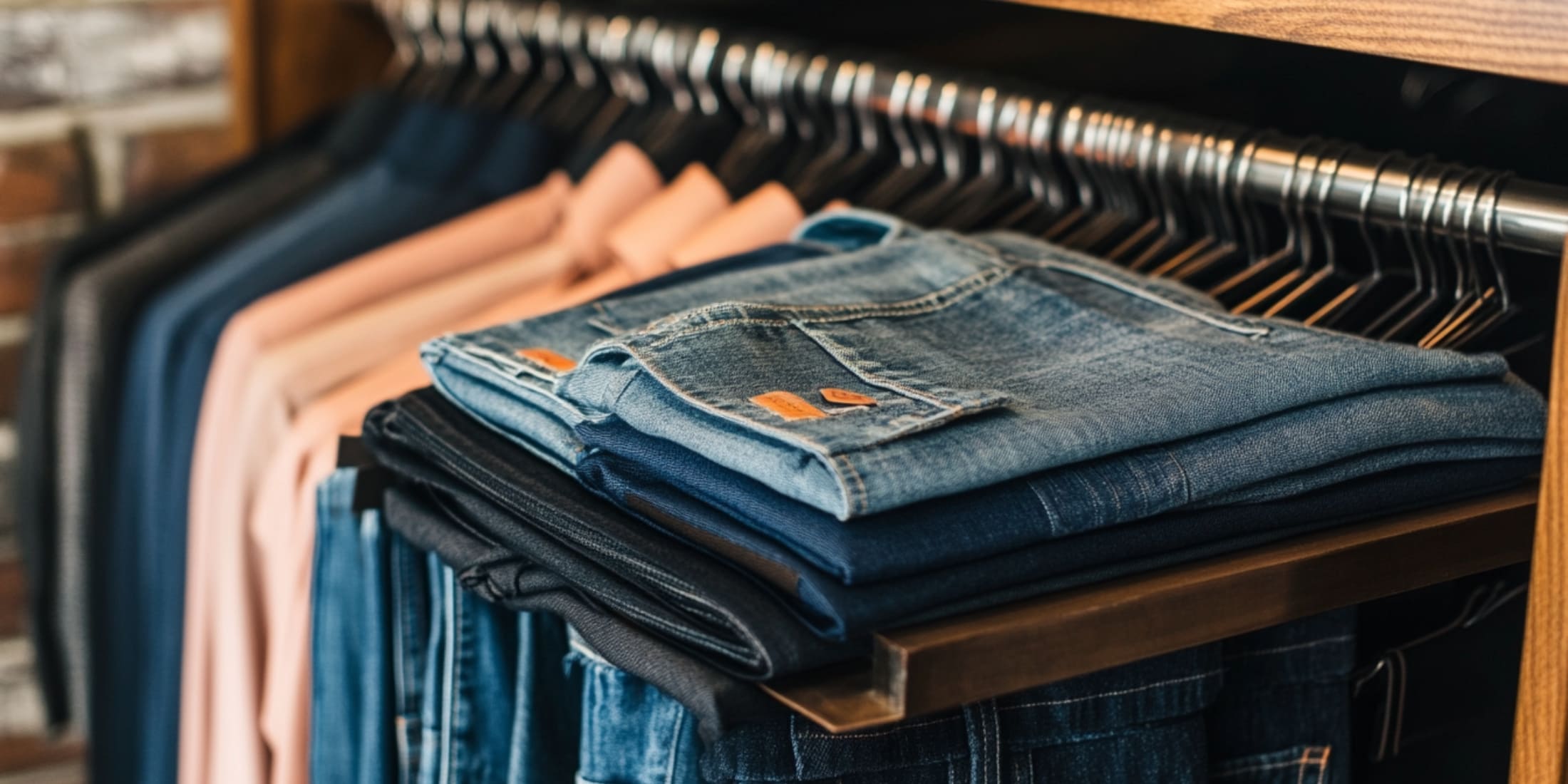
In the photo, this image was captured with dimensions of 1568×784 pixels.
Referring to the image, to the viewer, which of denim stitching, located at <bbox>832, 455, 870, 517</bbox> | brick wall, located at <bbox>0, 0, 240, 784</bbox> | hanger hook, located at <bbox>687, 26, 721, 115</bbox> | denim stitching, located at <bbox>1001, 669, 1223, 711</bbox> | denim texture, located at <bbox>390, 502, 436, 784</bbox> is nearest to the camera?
denim stitching, located at <bbox>832, 455, 870, 517</bbox>

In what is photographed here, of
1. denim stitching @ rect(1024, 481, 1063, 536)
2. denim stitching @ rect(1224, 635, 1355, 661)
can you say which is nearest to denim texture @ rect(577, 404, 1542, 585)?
denim stitching @ rect(1024, 481, 1063, 536)

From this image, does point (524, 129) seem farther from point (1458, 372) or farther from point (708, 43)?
point (1458, 372)

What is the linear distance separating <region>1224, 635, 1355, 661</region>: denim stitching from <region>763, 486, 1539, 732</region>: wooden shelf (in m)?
0.08

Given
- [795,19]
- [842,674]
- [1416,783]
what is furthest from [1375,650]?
[795,19]

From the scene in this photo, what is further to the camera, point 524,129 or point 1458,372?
point 524,129

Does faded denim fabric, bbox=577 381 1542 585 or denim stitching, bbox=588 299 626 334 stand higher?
denim stitching, bbox=588 299 626 334

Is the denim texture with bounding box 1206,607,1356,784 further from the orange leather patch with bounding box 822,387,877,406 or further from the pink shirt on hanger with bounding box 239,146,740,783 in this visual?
the pink shirt on hanger with bounding box 239,146,740,783

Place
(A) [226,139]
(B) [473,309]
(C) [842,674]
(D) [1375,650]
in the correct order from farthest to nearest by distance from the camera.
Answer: (A) [226,139] → (B) [473,309] → (D) [1375,650] → (C) [842,674]

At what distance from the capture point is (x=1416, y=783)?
2.48ft

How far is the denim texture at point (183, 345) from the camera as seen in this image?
3.01ft

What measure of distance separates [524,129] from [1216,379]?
1.89 feet

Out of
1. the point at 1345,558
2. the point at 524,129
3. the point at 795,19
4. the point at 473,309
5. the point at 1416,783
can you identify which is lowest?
the point at 1416,783

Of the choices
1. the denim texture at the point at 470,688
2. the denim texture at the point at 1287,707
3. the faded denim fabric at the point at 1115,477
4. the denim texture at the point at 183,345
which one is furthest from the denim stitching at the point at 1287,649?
the denim texture at the point at 183,345

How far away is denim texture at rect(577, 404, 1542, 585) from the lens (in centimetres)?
47
